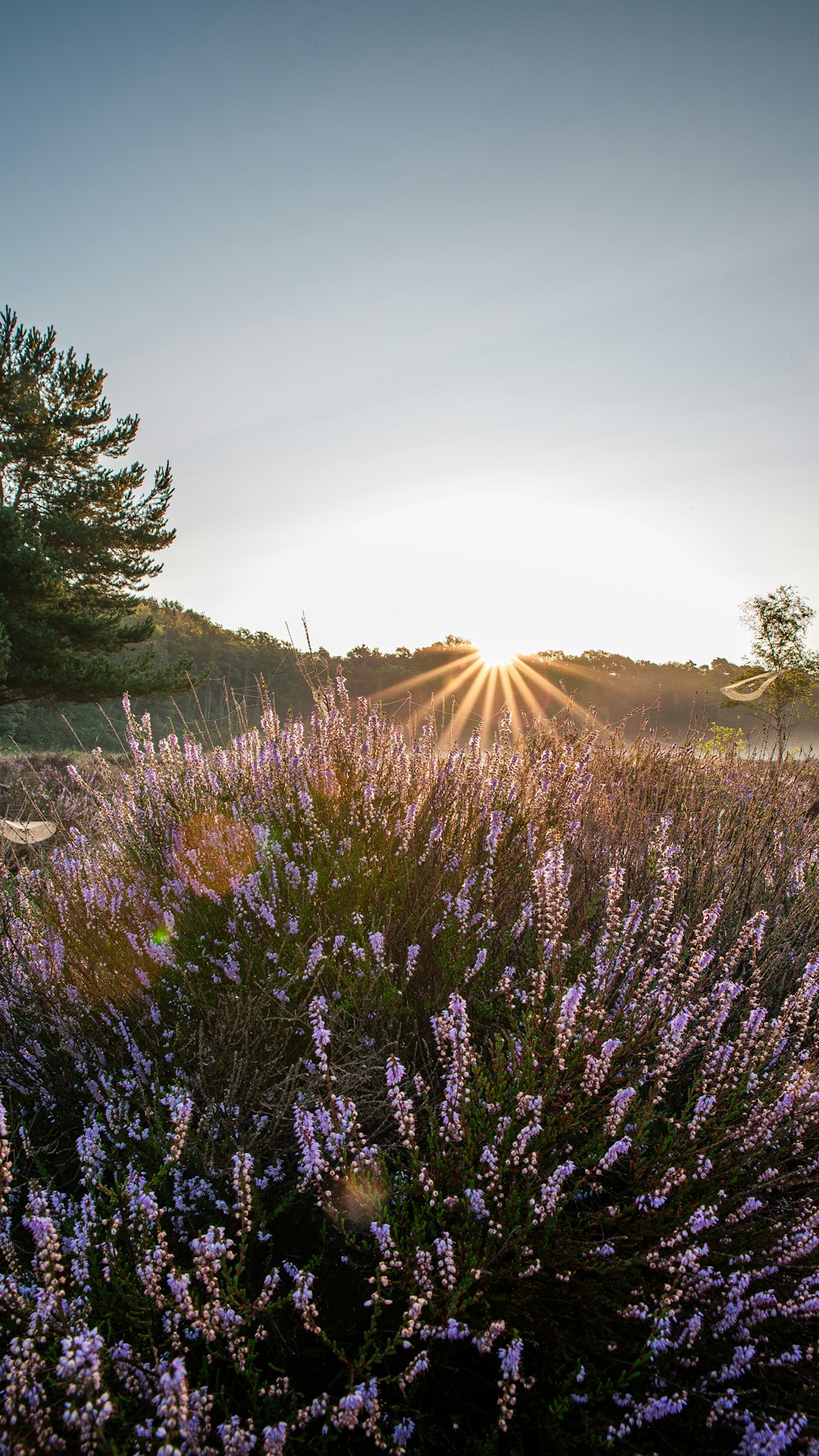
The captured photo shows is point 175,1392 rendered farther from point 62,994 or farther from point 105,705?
point 105,705

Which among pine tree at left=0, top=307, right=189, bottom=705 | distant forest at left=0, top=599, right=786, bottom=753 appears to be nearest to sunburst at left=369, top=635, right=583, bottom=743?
distant forest at left=0, top=599, right=786, bottom=753

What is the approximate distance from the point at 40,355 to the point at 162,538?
5.07 metres

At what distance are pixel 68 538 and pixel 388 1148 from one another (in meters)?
17.8

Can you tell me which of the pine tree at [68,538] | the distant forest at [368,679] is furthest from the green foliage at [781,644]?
the pine tree at [68,538]

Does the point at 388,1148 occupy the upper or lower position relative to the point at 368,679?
lower

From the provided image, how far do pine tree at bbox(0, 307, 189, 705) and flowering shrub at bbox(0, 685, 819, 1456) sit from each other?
1407 centimetres

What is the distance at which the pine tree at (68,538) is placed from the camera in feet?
49.6

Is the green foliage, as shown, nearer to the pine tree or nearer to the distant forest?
the distant forest

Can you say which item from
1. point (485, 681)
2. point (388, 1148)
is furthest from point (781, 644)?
point (388, 1148)

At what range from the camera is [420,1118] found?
2.02 m

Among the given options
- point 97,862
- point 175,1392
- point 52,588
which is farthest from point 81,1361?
point 52,588

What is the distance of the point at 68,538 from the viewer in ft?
54.3

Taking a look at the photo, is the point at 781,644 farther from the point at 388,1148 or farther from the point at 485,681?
the point at 388,1148

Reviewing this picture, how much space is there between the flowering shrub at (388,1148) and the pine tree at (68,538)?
14.1 meters
